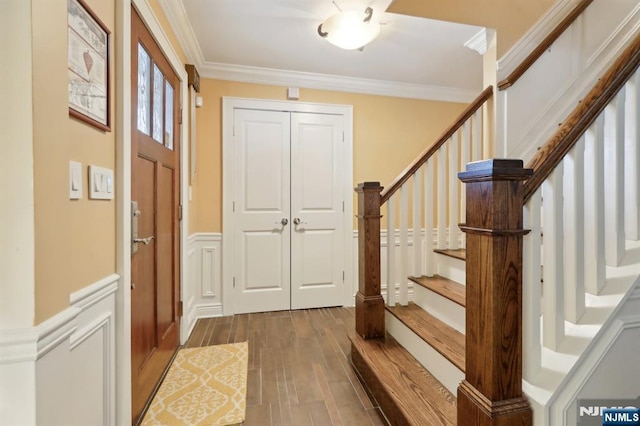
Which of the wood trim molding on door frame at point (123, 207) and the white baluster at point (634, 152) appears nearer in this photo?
the white baluster at point (634, 152)

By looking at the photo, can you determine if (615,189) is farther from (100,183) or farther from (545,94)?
(100,183)

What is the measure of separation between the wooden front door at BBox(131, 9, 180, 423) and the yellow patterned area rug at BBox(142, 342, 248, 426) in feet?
0.29

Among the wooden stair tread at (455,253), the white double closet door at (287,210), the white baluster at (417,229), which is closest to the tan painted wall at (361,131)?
the white double closet door at (287,210)

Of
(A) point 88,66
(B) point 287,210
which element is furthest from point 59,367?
(B) point 287,210

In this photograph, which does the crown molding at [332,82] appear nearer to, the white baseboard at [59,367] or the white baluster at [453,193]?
the white baluster at [453,193]

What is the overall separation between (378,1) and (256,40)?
1035mm

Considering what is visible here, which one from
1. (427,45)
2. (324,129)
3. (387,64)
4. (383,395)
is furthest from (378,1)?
(383,395)

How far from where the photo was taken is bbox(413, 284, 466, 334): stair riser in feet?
5.77

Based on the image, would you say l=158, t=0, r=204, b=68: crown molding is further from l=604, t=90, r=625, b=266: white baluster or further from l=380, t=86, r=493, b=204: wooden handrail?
l=604, t=90, r=625, b=266: white baluster

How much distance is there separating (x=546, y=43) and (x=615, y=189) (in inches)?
57.3

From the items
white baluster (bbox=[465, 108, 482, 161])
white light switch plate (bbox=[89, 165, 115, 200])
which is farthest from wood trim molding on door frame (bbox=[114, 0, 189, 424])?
white baluster (bbox=[465, 108, 482, 161])

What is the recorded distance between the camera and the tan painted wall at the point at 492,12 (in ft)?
6.76

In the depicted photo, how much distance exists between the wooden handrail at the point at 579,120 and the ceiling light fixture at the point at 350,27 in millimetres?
1407

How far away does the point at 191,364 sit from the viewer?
2180 millimetres
